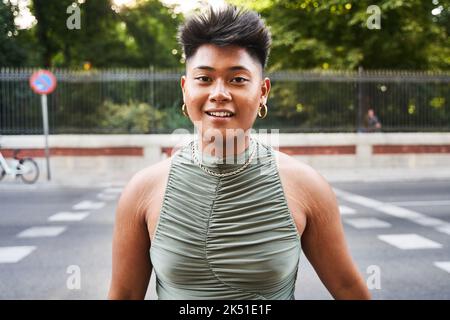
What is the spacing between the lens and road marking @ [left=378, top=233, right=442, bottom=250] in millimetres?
6328

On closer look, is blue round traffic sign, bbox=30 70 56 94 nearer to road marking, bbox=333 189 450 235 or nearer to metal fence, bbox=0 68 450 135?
metal fence, bbox=0 68 450 135

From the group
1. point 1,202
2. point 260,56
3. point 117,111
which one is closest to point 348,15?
point 117,111

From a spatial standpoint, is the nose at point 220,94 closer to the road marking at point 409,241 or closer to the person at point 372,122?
the road marking at point 409,241

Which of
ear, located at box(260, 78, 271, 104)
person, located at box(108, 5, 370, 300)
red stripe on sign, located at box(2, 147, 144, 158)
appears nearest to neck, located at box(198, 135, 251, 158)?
person, located at box(108, 5, 370, 300)

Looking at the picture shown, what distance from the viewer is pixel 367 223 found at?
7.76m

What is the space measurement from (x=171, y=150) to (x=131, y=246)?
13685 mm

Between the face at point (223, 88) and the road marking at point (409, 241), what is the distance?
5.61 m

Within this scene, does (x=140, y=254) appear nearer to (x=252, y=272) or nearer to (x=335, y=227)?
(x=252, y=272)

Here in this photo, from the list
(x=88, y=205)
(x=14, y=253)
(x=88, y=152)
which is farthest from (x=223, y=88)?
(x=88, y=152)

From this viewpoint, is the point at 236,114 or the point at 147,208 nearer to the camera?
the point at 236,114

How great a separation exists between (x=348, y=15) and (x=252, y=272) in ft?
61.2

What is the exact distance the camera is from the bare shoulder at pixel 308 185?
129cm

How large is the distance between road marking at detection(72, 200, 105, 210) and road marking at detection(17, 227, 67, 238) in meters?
1.72

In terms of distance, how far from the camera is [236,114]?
3.90 feet
